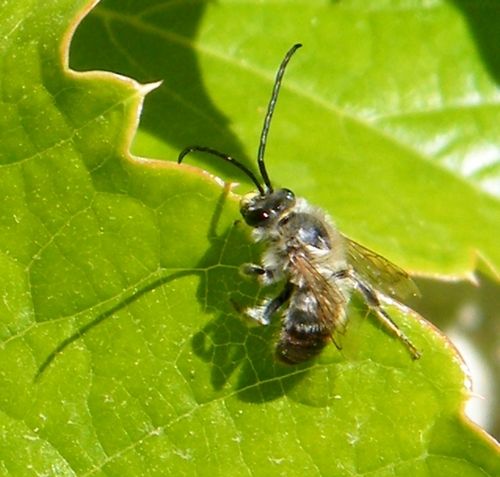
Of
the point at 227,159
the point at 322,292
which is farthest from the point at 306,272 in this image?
the point at 227,159

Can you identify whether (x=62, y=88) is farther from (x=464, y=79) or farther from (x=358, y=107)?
(x=464, y=79)

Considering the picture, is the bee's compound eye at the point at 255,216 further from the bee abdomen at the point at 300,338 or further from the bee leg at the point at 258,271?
the bee abdomen at the point at 300,338

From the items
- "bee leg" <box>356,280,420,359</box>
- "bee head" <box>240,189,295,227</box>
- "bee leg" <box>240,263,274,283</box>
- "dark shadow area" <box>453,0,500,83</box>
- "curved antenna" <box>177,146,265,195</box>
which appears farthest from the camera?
"dark shadow area" <box>453,0,500,83</box>

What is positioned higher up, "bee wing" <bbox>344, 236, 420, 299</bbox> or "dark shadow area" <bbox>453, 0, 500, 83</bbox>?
"dark shadow area" <bbox>453, 0, 500, 83</bbox>

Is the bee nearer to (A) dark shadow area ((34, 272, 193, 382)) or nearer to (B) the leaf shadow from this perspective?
(B) the leaf shadow

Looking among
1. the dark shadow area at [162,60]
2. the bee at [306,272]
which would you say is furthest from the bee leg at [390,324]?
the dark shadow area at [162,60]

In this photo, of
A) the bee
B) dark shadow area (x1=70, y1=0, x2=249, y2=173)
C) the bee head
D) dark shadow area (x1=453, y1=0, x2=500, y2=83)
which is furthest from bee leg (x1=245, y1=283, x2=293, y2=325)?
dark shadow area (x1=453, y1=0, x2=500, y2=83)

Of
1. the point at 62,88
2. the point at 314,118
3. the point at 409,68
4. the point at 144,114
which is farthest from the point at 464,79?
the point at 62,88
